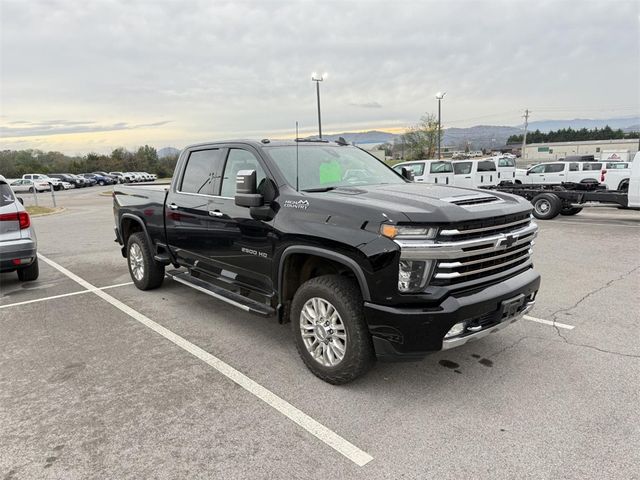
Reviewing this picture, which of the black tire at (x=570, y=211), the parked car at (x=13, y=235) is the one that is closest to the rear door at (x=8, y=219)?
the parked car at (x=13, y=235)

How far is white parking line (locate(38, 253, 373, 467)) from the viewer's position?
282 cm

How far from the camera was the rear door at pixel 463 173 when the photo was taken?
19609 millimetres

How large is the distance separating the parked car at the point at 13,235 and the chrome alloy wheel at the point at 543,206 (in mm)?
12742

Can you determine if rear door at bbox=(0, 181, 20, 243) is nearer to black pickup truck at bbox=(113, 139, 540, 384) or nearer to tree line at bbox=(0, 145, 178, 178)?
black pickup truck at bbox=(113, 139, 540, 384)

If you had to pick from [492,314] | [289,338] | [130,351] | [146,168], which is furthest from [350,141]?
[146,168]

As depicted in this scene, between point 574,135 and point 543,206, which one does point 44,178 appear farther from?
point 574,135

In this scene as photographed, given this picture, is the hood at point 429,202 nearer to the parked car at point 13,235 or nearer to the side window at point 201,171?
the side window at point 201,171

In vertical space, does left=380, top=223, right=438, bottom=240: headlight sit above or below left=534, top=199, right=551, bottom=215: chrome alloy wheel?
above

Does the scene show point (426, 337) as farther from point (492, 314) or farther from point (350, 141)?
point (350, 141)

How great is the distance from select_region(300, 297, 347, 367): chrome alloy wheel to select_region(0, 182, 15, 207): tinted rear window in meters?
5.17

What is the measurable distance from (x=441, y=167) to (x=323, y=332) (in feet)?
55.6

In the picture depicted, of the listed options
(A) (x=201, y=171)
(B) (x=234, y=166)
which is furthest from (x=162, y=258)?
(B) (x=234, y=166)

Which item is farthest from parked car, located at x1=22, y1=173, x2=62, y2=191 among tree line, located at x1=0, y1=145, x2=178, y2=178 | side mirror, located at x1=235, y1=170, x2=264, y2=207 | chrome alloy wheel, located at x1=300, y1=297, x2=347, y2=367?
chrome alloy wheel, located at x1=300, y1=297, x2=347, y2=367

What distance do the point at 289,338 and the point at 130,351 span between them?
1.52 m
